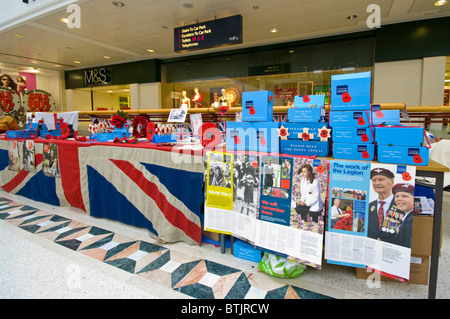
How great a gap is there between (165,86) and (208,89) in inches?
60.5

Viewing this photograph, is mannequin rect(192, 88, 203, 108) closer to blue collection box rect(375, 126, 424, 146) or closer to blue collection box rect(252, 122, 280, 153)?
blue collection box rect(252, 122, 280, 153)

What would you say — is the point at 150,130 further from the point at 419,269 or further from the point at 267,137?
the point at 419,269

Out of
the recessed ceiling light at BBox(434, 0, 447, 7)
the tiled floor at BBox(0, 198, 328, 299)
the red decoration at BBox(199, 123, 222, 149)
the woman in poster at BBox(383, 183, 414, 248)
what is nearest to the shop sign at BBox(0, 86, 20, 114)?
the tiled floor at BBox(0, 198, 328, 299)

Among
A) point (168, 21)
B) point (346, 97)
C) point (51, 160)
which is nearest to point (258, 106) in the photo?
point (346, 97)

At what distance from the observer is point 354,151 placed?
1.60m

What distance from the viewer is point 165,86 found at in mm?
7902

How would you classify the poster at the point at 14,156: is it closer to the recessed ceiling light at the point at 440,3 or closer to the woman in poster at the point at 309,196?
the woman in poster at the point at 309,196

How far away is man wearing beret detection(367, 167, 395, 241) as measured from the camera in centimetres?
143

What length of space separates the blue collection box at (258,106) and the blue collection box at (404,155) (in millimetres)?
752

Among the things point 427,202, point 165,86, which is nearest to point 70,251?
point 427,202

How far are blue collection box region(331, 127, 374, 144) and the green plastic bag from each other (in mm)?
858

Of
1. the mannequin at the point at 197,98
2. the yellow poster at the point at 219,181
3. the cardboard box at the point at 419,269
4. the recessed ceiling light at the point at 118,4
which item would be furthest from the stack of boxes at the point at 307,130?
the mannequin at the point at 197,98

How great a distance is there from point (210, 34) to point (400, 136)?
4.07 m
